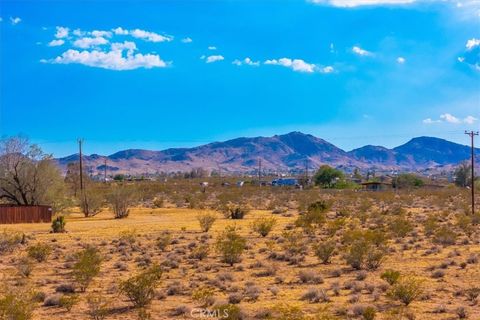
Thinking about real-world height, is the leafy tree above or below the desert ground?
above

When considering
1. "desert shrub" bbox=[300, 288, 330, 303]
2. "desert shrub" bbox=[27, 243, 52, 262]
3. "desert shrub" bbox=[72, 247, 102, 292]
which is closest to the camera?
"desert shrub" bbox=[300, 288, 330, 303]

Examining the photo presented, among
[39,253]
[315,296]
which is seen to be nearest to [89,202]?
[39,253]

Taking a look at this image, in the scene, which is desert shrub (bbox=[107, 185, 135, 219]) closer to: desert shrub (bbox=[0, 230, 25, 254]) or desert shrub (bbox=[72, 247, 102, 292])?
desert shrub (bbox=[0, 230, 25, 254])

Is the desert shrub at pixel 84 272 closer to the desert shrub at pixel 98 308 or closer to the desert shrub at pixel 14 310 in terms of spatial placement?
the desert shrub at pixel 98 308

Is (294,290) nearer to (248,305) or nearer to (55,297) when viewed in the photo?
(248,305)

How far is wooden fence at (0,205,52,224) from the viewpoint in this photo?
4253 cm

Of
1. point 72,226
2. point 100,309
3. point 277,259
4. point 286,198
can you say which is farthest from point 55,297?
point 286,198

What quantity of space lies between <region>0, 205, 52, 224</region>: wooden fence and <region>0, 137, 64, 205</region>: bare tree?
411cm

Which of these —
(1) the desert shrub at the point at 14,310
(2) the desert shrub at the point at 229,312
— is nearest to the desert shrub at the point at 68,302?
(1) the desert shrub at the point at 14,310

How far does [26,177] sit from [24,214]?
→ 5.54 m

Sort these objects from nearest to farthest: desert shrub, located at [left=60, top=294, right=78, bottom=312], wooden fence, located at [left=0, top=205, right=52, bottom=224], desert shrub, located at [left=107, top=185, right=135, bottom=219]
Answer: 1. desert shrub, located at [left=60, top=294, right=78, bottom=312]
2. wooden fence, located at [left=0, top=205, right=52, bottom=224]
3. desert shrub, located at [left=107, top=185, right=135, bottom=219]

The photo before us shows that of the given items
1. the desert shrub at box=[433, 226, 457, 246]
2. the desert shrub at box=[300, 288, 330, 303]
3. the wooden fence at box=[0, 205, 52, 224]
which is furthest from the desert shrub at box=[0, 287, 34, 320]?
the wooden fence at box=[0, 205, 52, 224]

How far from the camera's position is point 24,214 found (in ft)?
143

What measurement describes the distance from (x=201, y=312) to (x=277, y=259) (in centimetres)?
1008
